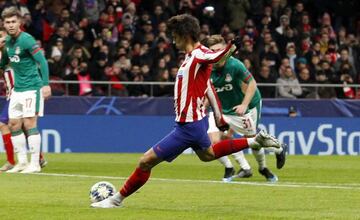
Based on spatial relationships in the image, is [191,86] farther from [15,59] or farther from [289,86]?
[289,86]

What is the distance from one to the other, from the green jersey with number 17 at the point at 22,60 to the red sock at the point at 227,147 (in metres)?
5.10

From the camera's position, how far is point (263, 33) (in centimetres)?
2928

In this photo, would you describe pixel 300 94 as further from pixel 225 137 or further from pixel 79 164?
pixel 225 137

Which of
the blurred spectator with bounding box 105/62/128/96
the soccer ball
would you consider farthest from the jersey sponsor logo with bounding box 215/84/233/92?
the blurred spectator with bounding box 105/62/128/96

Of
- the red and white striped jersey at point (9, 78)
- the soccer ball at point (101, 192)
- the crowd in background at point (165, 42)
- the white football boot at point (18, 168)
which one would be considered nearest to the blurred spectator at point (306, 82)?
the crowd in background at point (165, 42)

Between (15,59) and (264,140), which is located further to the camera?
(15,59)

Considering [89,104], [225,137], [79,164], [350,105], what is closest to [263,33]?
[350,105]

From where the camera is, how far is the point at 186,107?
1159cm

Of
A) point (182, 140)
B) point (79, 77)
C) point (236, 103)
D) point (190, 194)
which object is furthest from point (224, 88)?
point (79, 77)

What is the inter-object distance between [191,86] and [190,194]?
6.73ft

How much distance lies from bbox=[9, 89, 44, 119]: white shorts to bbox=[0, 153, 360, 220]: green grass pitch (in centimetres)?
102

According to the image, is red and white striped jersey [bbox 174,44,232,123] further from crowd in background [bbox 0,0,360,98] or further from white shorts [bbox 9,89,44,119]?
crowd in background [bbox 0,0,360,98]

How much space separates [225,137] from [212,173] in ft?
4.26

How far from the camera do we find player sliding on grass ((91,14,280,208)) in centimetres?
1135
